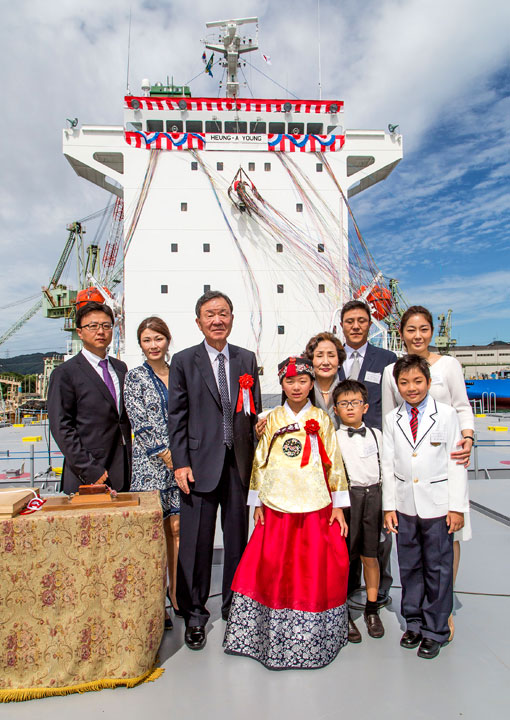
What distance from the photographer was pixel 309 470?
2.09 metres

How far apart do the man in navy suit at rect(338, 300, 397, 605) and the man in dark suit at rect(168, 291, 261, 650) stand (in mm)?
673

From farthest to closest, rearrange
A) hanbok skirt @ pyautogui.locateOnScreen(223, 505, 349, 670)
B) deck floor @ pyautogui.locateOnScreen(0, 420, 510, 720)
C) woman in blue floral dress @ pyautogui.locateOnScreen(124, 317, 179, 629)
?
woman in blue floral dress @ pyautogui.locateOnScreen(124, 317, 179, 629), hanbok skirt @ pyautogui.locateOnScreen(223, 505, 349, 670), deck floor @ pyautogui.locateOnScreen(0, 420, 510, 720)

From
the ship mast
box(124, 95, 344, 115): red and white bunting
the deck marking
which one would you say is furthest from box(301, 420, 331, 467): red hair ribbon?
the ship mast

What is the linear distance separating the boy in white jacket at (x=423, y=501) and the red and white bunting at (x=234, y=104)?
1276 centimetres

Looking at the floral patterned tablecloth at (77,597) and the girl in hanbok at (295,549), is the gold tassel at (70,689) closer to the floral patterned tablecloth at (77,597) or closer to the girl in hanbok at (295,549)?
the floral patterned tablecloth at (77,597)

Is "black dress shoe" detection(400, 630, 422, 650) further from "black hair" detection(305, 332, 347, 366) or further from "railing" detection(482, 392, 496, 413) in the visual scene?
"railing" detection(482, 392, 496, 413)

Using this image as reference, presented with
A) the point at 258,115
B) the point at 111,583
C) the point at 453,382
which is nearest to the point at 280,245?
the point at 258,115

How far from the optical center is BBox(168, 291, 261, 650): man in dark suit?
227 centimetres

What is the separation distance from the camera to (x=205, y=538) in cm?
231

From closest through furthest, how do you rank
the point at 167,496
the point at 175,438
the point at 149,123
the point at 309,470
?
the point at 309,470 → the point at 175,438 → the point at 167,496 → the point at 149,123

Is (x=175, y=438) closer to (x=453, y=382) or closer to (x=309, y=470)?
(x=309, y=470)

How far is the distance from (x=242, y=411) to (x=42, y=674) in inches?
55.5

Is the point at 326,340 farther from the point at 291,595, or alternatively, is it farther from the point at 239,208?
the point at 239,208

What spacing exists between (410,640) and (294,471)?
98cm
